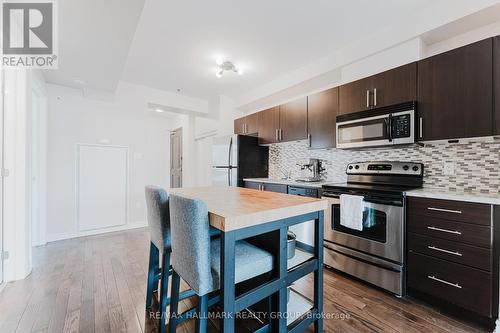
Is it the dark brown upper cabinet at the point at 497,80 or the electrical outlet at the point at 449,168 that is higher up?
the dark brown upper cabinet at the point at 497,80

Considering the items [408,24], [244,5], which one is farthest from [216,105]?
[408,24]

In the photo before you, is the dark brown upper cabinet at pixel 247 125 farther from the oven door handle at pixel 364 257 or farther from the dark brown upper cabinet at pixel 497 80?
the dark brown upper cabinet at pixel 497 80

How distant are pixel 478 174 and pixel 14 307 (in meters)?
4.09

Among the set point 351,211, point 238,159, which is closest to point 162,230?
point 351,211

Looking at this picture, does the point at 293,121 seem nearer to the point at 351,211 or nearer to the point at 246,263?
the point at 351,211

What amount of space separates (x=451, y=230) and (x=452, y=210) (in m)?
0.15

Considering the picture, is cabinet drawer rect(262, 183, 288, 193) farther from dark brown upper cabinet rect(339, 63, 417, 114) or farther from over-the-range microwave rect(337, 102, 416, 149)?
dark brown upper cabinet rect(339, 63, 417, 114)

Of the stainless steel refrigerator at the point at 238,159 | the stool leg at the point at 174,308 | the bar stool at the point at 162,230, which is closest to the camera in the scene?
the stool leg at the point at 174,308

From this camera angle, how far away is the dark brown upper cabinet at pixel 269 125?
3672mm

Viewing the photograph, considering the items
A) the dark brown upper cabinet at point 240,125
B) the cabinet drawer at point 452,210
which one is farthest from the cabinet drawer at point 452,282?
the dark brown upper cabinet at point 240,125

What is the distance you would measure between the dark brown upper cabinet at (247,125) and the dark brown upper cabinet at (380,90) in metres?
1.71

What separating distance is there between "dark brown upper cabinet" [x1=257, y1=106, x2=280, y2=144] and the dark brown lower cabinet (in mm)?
2208

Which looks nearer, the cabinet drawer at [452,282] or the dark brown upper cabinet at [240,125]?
the cabinet drawer at [452,282]

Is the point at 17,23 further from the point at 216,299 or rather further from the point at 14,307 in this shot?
the point at 216,299
